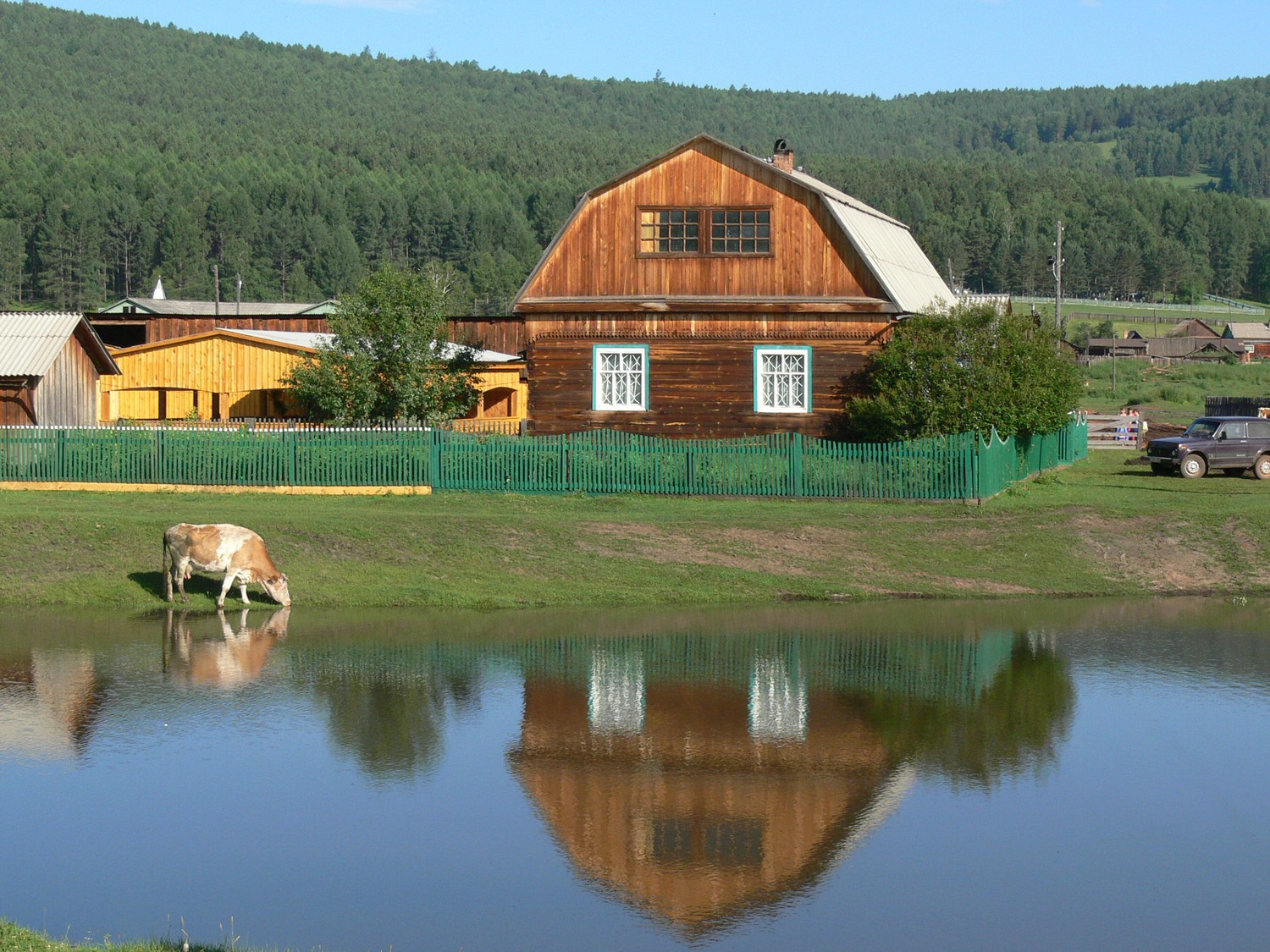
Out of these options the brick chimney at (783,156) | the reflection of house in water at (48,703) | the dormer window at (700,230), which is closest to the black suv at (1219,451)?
the dormer window at (700,230)

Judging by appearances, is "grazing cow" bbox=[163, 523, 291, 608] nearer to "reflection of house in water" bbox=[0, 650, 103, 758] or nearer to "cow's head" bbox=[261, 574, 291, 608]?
"cow's head" bbox=[261, 574, 291, 608]

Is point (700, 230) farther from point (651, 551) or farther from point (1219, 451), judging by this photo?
point (1219, 451)

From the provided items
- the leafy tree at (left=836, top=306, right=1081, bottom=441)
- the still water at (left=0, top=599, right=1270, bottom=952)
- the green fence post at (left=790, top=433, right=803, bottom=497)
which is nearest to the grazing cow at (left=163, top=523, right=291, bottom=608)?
the still water at (left=0, top=599, right=1270, bottom=952)

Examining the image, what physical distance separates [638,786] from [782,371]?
2389 cm

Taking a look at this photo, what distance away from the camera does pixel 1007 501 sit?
30094mm

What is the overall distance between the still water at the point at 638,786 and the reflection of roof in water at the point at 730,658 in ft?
0.23

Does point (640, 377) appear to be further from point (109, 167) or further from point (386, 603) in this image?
point (109, 167)

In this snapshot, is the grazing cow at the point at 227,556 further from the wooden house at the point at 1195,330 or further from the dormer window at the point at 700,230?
the wooden house at the point at 1195,330

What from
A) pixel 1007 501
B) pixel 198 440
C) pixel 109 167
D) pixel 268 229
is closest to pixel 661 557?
pixel 1007 501

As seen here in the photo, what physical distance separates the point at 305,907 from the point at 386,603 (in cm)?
1295

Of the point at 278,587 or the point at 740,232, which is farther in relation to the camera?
the point at 740,232

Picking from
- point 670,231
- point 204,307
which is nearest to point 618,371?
point 670,231

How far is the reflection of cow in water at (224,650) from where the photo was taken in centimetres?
1791

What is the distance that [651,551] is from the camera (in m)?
25.7
